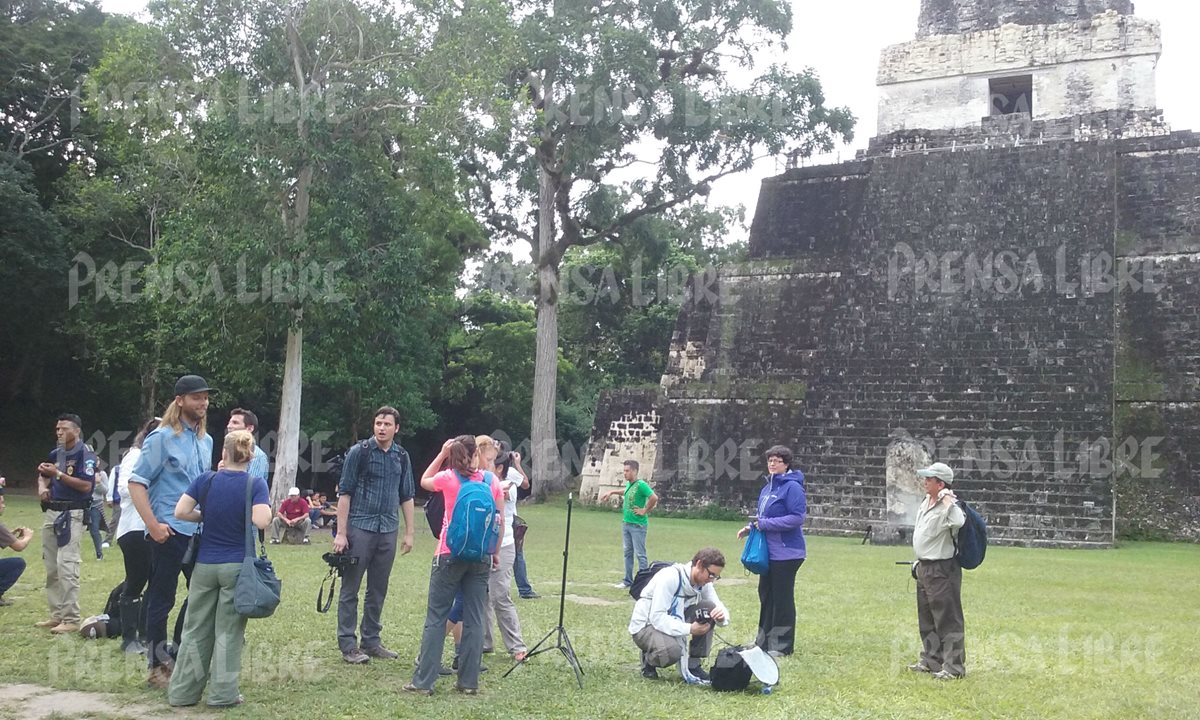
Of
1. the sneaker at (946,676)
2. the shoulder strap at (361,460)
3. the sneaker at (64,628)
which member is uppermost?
the shoulder strap at (361,460)

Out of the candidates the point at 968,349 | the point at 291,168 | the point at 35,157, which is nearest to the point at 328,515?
the point at 291,168

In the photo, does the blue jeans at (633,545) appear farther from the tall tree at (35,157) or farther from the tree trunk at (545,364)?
the tall tree at (35,157)

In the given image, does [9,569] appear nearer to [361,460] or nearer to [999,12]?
[361,460]

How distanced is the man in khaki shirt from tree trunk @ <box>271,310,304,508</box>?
1082 cm

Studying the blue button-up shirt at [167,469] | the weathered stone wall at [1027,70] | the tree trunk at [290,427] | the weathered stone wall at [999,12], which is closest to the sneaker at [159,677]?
the blue button-up shirt at [167,469]

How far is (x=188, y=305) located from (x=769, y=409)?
1027 centimetres

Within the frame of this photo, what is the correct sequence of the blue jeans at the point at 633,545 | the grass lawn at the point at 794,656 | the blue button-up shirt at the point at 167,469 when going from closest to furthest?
the grass lawn at the point at 794,656, the blue button-up shirt at the point at 167,469, the blue jeans at the point at 633,545

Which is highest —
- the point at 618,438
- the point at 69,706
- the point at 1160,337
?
the point at 1160,337

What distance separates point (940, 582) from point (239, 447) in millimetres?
4037

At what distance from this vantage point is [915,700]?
575 centimetres

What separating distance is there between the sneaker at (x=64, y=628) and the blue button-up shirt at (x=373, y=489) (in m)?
→ 2.07

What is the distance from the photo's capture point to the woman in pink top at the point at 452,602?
571 centimetres

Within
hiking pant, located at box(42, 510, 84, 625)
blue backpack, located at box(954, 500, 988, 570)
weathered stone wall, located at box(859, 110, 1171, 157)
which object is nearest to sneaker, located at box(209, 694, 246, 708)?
hiking pant, located at box(42, 510, 84, 625)

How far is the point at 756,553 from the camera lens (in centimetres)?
711
